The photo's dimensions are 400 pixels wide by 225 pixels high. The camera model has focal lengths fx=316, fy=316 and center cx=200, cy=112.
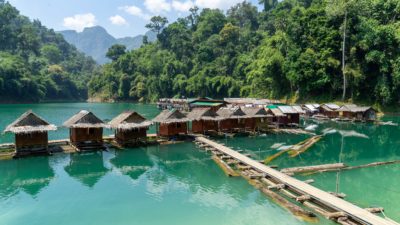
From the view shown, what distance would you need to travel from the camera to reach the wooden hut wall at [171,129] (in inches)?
1171

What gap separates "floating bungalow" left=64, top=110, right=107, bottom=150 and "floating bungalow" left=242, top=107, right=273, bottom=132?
15.8 m

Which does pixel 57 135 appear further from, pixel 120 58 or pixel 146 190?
pixel 120 58

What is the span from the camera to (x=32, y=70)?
10275cm

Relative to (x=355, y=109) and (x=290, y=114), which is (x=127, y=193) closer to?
(x=290, y=114)

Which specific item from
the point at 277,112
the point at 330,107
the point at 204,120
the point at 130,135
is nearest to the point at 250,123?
the point at 277,112

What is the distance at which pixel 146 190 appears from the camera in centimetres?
1709

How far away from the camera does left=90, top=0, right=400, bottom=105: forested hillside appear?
160 feet

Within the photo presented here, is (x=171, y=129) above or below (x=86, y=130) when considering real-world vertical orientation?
below

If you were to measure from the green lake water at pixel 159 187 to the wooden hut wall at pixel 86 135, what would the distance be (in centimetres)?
146

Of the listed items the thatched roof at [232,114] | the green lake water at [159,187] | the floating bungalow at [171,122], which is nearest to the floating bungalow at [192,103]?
the thatched roof at [232,114]

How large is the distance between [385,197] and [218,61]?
68.4 meters

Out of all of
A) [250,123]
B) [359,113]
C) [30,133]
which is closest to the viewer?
[30,133]

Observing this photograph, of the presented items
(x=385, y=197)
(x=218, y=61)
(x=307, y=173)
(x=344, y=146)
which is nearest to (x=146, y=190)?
(x=307, y=173)

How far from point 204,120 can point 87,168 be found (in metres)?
14.2
